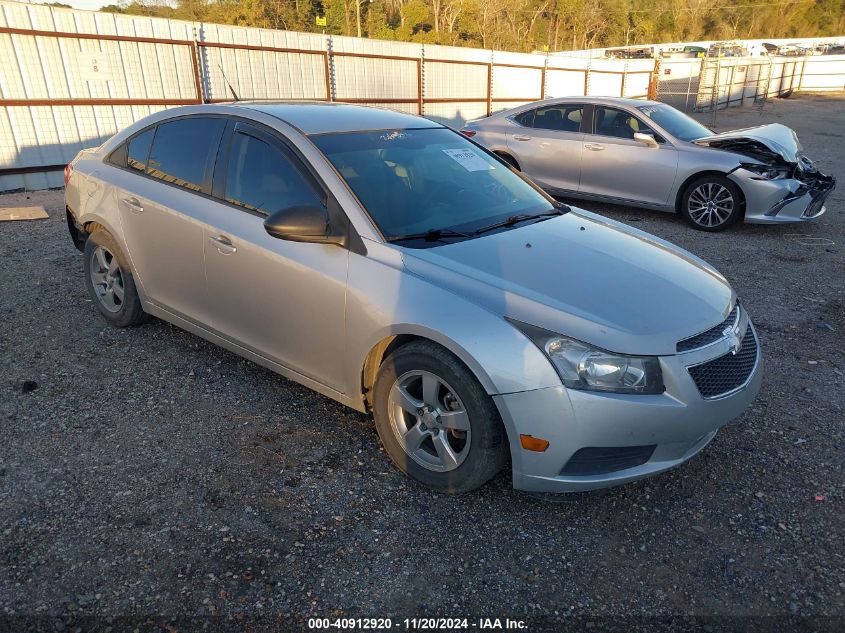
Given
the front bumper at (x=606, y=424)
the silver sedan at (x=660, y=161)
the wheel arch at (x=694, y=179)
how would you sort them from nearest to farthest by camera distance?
the front bumper at (x=606, y=424) → the silver sedan at (x=660, y=161) → the wheel arch at (x=694, y=179)

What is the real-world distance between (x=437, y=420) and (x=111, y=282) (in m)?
3.01

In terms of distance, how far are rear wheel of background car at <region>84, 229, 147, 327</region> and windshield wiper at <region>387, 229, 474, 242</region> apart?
2275mm

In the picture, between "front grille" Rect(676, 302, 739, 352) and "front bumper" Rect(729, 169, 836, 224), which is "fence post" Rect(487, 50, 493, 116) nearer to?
"front bumper" Rect(729, 169, 836, 224)

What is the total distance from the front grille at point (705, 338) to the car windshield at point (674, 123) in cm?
603

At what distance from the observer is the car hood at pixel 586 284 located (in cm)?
260

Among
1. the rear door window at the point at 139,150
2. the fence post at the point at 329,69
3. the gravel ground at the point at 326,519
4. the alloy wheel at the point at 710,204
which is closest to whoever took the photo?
the gravel ground at the point at 326,519

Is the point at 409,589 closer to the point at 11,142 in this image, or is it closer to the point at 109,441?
the point at 109,441

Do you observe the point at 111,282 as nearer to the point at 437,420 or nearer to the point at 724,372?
the point at 437,420

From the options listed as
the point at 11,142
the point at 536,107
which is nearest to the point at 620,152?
the point at 536,107

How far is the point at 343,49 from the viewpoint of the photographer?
1414 centimetres

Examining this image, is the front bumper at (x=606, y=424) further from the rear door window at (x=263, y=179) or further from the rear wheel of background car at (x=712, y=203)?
the rear wheel of background car at (x=712, y=203)

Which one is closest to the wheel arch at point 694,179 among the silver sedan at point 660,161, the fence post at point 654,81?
the silver sedan at point 660,161

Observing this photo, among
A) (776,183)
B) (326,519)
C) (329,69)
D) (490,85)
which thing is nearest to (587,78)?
(490,85)

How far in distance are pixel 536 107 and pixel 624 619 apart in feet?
26.8
